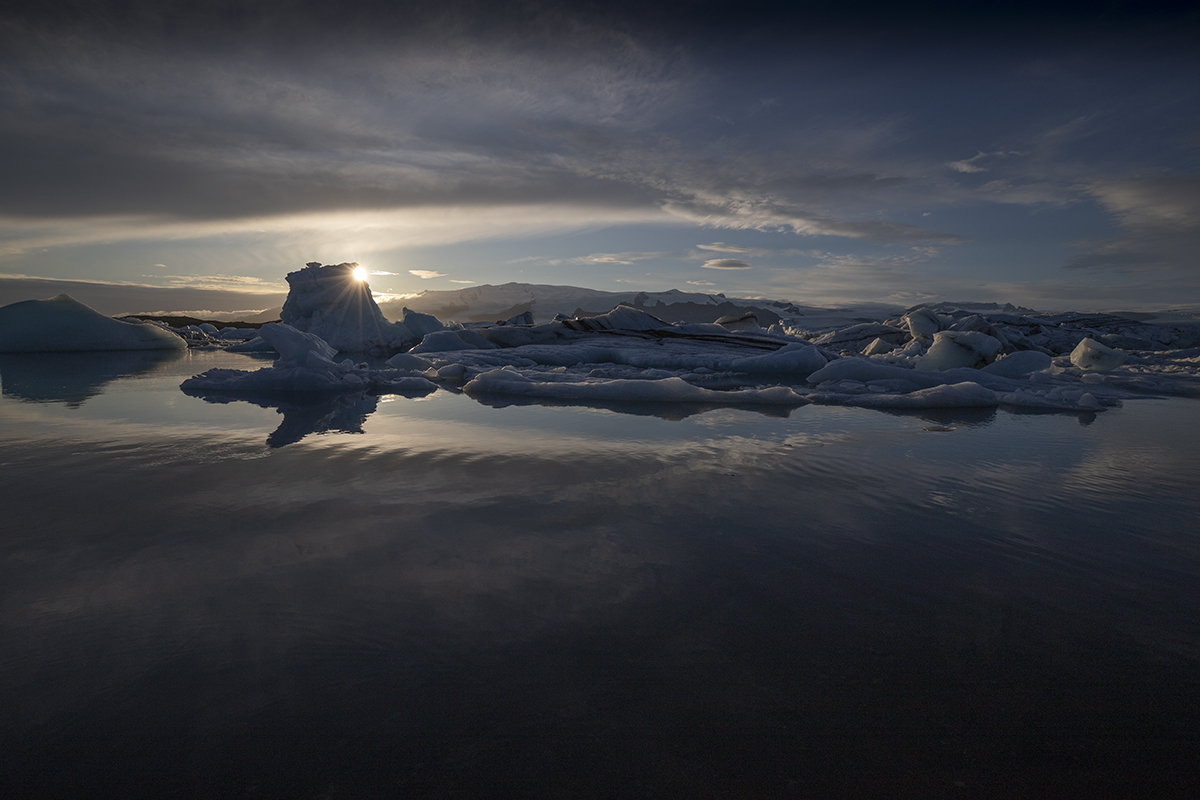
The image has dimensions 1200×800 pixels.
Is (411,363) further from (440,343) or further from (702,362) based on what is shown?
(702,362)

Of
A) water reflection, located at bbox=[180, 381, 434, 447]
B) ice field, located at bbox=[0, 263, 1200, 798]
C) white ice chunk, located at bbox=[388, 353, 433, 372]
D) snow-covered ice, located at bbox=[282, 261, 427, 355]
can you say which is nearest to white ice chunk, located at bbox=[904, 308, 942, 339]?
ice field, located at bbox=[0, 263, 1200, 798]

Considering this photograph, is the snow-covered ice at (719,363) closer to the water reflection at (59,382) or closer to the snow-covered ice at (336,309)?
the snow-covered ice at (336,309)

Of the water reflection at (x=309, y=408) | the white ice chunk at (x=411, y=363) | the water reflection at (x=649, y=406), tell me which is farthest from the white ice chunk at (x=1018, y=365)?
the white ice chunk at (x=411, y=363)

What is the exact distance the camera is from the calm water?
3.46ft

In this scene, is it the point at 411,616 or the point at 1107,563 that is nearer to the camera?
the point at 411,616

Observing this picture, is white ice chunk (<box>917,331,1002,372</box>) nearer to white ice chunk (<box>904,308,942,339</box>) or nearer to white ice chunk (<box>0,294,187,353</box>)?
white ice chunk (<box>904,308,942,339</box>)

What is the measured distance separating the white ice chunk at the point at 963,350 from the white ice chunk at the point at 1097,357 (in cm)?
318

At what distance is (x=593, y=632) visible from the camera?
1.47m

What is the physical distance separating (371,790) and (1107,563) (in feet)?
7.96

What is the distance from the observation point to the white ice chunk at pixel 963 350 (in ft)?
36.0

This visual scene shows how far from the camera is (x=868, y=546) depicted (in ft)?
6.86

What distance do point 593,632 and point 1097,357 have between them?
1566cm

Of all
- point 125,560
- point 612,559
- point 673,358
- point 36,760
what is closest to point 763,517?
point 612,559

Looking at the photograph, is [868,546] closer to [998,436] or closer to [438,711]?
[438,711]
